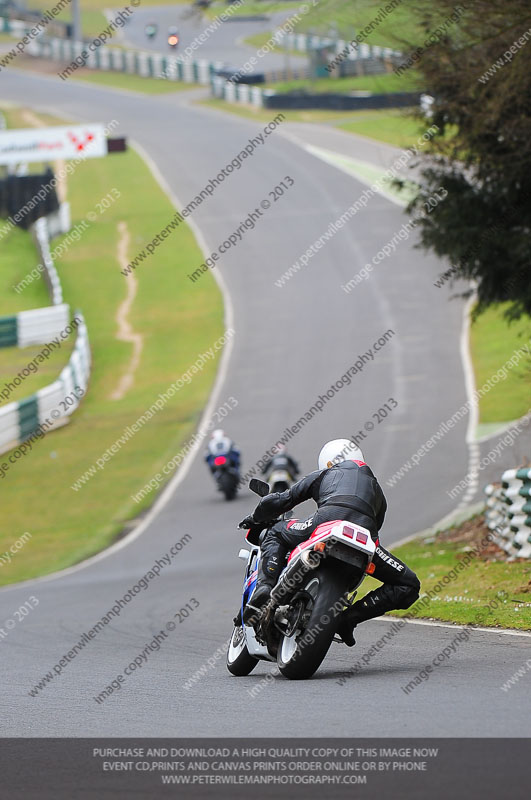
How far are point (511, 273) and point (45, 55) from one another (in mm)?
75347

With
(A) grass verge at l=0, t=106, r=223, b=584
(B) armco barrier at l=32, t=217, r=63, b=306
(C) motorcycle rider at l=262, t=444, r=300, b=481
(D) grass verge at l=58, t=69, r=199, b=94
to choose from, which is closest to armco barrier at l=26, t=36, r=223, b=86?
(D) grass verge at l=58, t=69, r=199, b=94

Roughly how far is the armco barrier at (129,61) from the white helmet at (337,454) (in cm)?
6925

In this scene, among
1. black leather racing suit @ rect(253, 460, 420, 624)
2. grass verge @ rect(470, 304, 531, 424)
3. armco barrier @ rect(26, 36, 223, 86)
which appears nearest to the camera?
black leather racing suit @ rect(253, 460, 420, 624)

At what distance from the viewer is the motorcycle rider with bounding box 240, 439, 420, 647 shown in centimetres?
798

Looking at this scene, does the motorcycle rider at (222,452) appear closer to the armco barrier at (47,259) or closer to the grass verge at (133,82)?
the armco barrier at (47,259)

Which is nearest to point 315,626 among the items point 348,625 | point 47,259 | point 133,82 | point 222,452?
point 348,625

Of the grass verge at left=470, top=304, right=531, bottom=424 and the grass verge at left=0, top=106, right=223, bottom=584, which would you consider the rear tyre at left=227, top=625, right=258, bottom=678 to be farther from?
the grass verge at left=470, top=304, right=531, bottom=424

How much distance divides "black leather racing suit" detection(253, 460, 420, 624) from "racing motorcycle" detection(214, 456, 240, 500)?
1245cm

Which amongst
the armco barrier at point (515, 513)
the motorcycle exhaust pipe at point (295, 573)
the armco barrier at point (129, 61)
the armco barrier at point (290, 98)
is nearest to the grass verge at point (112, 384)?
the armco barrier at point (515, 513)

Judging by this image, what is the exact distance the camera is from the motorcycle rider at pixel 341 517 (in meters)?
7.98

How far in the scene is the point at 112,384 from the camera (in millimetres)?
30938

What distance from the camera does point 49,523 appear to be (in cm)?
2103
